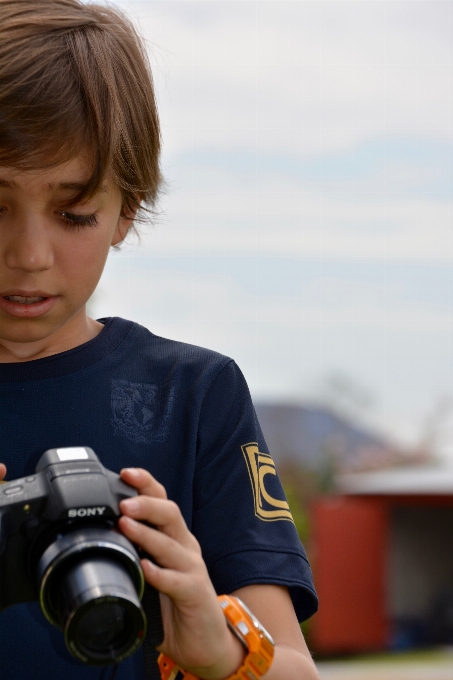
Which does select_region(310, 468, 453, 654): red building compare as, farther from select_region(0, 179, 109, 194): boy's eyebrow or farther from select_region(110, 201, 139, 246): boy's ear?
select_region(0, 179, 109, 194): boy's eyebrow

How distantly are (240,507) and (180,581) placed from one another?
1.01 ft

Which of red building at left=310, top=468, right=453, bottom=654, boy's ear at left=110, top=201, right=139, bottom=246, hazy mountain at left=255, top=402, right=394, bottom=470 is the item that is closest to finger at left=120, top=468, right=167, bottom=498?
boy's ear at left=110, top=201, right=139, bottom=246

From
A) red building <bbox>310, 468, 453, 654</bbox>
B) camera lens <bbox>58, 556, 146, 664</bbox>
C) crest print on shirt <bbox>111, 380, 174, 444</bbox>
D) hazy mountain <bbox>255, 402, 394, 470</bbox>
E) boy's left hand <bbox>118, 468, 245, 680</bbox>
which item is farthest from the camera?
hazy mountain <bbox>255, 402, 394, 470</bbox>

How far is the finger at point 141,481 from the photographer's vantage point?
1.22 meters

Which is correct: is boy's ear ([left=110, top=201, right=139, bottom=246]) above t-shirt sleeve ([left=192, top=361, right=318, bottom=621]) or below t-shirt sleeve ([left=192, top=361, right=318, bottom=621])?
above

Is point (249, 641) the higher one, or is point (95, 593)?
point (95, 593)

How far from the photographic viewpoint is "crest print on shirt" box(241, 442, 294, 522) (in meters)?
1.51

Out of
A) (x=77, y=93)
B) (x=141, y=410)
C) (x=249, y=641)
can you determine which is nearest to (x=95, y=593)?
(x=249, y=641)

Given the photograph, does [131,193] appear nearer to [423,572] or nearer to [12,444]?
[12,444]

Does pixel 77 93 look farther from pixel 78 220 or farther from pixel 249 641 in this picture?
pixel 249 641

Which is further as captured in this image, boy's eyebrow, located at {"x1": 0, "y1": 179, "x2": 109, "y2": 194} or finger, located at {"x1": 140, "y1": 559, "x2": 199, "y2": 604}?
boy's eyebrow, located at {"x1": 0, "y1": 179, "x2": 109, "y2": 194}

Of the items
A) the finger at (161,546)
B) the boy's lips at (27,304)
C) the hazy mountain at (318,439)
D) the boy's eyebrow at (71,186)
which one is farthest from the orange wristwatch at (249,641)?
the hazy mountain at (318,439)

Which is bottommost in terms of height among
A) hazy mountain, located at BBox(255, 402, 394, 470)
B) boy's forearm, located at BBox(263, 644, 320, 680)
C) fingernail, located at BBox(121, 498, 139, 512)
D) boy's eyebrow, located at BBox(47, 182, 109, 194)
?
hazy mountain, located at BBox(255, 402, 394, 470)

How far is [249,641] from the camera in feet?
4.25
